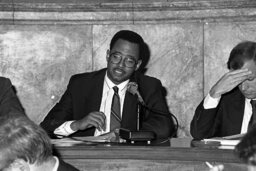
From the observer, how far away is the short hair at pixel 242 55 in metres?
4.87

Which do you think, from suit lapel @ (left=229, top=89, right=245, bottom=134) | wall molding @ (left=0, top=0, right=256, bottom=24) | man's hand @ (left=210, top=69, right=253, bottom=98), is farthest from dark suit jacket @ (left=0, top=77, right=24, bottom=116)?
wall molding @ (left=0, top=0, right=256, bottom=24)

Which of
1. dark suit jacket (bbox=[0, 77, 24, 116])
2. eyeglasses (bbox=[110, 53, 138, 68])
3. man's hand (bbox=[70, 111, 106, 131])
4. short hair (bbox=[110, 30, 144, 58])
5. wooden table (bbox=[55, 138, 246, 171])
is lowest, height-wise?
wooden table (bbox=[55, 138, 246, 171])

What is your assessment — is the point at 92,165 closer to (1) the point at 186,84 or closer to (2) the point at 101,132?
(2) the point at 101,132

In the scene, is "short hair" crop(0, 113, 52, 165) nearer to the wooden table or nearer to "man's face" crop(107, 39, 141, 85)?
the wooden table

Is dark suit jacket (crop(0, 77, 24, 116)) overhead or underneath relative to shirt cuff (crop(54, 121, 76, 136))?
overhead

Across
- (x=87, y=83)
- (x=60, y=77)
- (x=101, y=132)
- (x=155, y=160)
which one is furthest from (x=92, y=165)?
(x=60, y=77)

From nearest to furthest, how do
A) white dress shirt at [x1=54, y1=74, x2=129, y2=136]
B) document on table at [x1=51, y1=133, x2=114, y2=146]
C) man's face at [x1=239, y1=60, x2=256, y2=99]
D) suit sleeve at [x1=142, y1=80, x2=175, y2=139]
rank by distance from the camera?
1. document on table at [x1=51, y1=133, x2=114, y2=146]
2. man's face at [x1=239, y1=60, x2=256, y2=99]
3. suit sleeve at [x1=142, y1=80, x2=175, y2=139]
4. white dress shirt at [x1=54, y1=74, x2=129, y2=136]

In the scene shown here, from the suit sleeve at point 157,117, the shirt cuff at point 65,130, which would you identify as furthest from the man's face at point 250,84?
the shirt cuff at point 65,130

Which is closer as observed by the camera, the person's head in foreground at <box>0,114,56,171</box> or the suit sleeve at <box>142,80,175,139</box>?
the person's head in foreground at <box>0,114,56,171</box>

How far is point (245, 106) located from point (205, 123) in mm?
320

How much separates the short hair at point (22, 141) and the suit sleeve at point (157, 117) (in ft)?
6.06

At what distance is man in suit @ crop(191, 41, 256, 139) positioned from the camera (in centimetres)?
475

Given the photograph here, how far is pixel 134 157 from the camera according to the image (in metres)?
4.21

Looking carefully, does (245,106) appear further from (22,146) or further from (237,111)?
(22,146)
